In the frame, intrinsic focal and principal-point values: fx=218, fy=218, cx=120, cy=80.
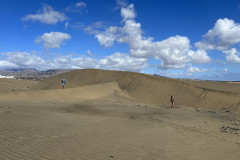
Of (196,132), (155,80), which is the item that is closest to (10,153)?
(196,132)

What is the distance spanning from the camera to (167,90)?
27.7 m

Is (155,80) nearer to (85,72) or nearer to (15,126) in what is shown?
(85,72)

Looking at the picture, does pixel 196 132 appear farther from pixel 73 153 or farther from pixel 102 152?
pixel 73 153

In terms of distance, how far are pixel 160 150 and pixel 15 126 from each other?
5.59 m

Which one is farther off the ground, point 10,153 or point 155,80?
point 155,80

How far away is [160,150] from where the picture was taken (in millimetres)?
6785

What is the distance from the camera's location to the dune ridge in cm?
2397

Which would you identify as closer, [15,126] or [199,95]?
[15,126]

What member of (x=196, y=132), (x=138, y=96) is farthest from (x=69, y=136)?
(x=138, y=96)

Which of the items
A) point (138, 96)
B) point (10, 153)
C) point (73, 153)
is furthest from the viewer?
point (138, 96)

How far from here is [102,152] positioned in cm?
620

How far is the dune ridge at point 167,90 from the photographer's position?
24.0 meters

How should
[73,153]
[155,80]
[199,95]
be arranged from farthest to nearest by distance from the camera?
Answer: [155,80] < [199,95] < [73,153]

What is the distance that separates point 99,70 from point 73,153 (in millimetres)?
33403
